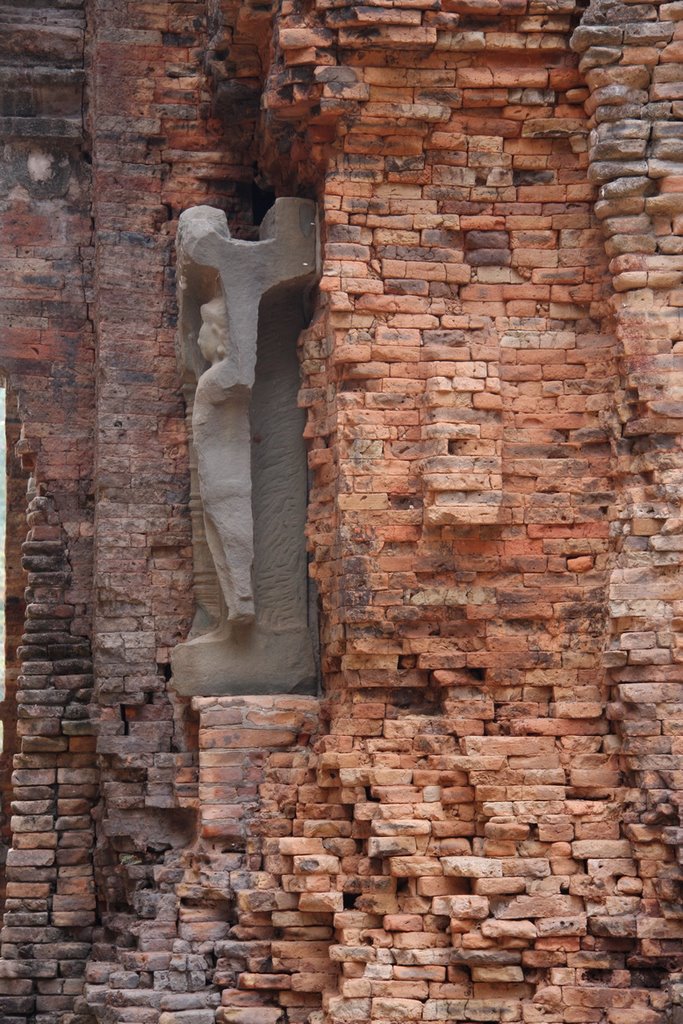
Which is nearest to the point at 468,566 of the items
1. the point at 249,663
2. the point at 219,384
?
the point at 249,663

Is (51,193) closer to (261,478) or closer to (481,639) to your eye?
(261,478)

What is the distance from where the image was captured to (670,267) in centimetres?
806

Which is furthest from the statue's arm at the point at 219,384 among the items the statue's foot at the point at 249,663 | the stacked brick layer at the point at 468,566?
the statue's foot at the point at 249,663

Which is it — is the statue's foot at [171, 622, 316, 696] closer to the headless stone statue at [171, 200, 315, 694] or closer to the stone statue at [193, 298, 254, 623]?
the headless stone statue at [171, 200, 315, 694]

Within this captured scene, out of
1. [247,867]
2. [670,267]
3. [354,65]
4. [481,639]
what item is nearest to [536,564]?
[481,639]

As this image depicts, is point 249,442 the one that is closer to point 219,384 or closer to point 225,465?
point 225,465

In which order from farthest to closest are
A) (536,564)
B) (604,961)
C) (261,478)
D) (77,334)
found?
(77,334)
(261,478)
(536,564)
(604,961)

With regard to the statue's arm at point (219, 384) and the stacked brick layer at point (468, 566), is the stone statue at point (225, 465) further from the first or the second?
the stacked brick layer at point (468, 566)

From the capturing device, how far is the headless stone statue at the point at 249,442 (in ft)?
28.5

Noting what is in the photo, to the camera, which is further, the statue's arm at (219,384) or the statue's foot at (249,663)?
the statue's foot at (249,663)

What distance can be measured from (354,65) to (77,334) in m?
2.52

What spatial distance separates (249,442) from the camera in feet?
28.9

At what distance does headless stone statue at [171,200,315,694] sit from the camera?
28.5ft

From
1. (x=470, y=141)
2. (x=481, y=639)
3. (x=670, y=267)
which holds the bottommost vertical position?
(x=481, y=639)
